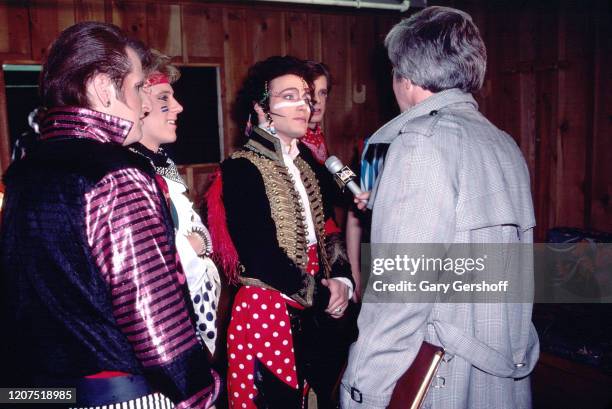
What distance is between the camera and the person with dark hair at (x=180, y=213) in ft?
5.79

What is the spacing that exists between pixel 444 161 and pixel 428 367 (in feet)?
1.65

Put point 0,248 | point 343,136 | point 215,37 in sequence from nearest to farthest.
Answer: point 0,248, point 215,37, point 343,136

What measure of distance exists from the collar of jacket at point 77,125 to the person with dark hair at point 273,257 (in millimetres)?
939

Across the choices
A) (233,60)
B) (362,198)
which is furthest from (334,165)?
(233,60)

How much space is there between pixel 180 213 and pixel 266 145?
0.48 m

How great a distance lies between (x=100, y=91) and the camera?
40.6 inches

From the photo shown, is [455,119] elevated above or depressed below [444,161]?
above

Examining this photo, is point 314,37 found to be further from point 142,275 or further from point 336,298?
point 142,275

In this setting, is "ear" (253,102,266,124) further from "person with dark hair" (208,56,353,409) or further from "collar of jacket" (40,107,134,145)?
"collar of jacket" (40,107,134,145)

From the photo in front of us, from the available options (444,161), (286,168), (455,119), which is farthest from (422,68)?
(286,168)

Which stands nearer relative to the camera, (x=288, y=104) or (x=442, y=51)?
(x=442, y=51)

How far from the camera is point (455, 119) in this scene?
47.5 inches

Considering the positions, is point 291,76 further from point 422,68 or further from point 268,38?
point 268,38

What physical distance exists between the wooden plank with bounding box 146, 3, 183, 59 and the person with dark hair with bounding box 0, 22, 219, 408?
2.24m
